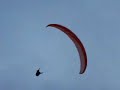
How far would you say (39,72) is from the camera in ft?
171

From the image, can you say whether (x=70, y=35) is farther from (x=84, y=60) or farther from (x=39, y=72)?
(x=39, y=72)

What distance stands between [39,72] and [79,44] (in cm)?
649

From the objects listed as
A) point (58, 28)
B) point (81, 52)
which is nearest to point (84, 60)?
point (81, 52)

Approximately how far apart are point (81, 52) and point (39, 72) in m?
5.91

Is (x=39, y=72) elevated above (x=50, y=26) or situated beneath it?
situated beneath

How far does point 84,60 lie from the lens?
161 feet

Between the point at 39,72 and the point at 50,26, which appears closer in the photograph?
the point at 50,26

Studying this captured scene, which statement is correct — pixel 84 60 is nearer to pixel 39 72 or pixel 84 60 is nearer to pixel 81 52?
pixel 81 52

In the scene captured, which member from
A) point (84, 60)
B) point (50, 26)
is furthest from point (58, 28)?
point (84, 60)

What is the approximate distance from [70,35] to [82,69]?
3889 millimetres

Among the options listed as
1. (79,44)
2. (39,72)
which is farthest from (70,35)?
(39,72)

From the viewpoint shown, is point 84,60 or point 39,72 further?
point 39,72

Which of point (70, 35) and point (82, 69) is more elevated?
point (70, 35)

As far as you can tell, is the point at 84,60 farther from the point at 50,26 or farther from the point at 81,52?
the point at 50,26
